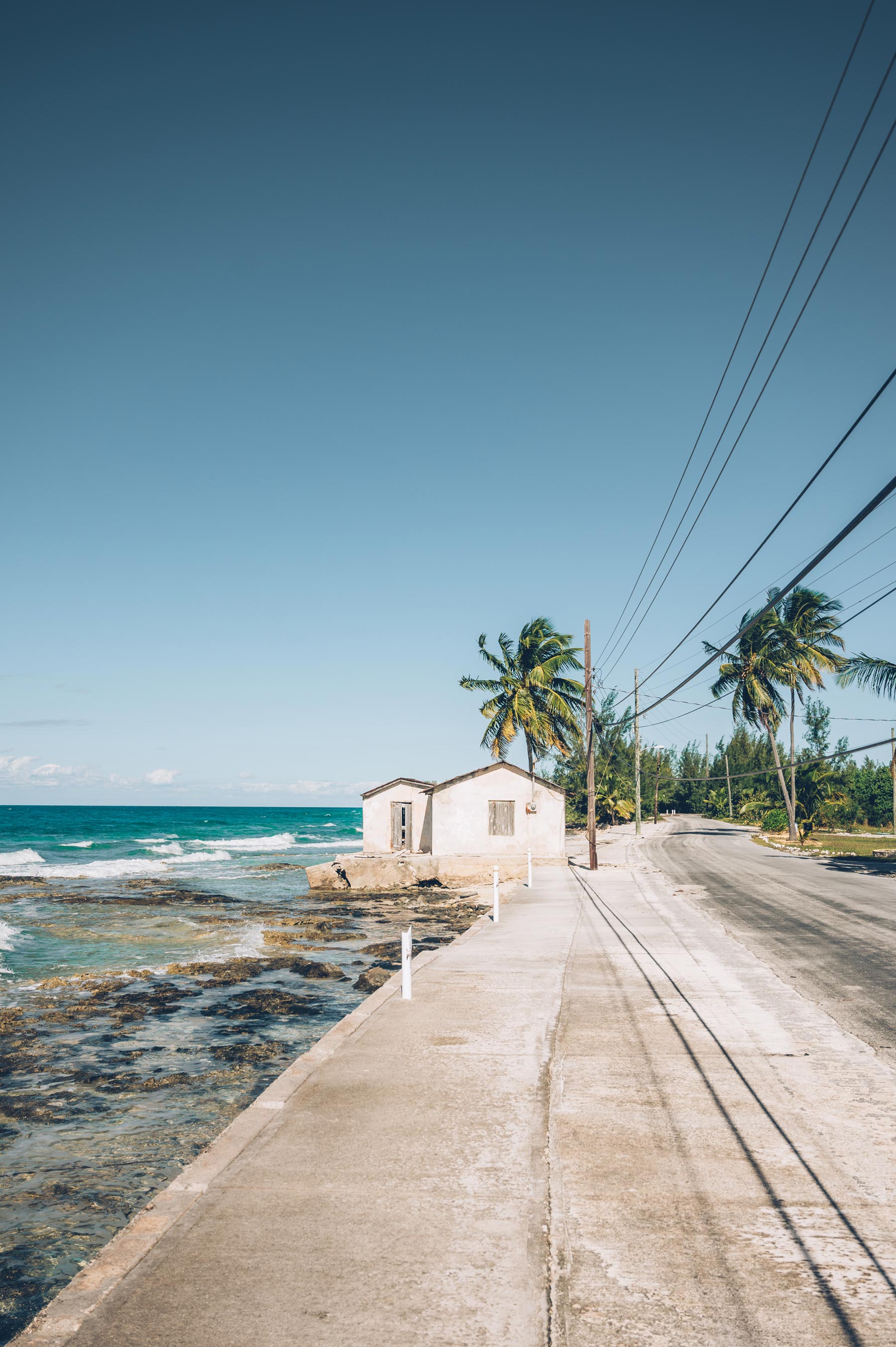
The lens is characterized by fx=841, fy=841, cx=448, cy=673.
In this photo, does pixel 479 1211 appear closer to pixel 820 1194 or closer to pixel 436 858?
pixel 820 1194

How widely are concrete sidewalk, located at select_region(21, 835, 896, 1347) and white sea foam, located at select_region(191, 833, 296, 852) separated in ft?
221

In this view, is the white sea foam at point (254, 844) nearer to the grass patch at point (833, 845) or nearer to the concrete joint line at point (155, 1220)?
the grass patch at point (833, 845)

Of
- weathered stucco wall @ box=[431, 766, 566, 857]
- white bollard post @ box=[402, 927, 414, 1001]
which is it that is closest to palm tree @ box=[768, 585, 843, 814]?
weathered stucco wall @ box=[431, 766, 566, 857]

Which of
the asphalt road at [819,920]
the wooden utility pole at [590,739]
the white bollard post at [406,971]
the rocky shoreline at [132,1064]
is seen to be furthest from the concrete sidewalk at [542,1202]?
the wooden utility pole at [590,739]

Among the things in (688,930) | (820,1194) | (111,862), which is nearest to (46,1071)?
(820,1194)

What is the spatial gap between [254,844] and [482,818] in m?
54.6

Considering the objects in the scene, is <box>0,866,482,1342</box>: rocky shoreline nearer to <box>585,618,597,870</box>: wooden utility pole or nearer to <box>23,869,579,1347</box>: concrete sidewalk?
<box>23,869,579,1347</box>: concrete sidewalk

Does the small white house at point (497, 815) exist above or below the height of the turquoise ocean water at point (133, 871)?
above

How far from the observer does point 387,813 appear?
125ft

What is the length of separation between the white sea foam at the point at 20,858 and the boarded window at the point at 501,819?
34950mm

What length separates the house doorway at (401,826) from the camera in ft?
124

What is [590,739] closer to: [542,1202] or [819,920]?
[819,920]

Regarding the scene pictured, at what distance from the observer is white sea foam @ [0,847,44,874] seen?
5625cm

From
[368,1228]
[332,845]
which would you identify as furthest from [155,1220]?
[332,845]
